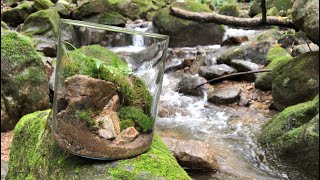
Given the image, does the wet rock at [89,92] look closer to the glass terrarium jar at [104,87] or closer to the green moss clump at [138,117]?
the glass terrarium jar at [104,87]

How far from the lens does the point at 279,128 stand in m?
4.68

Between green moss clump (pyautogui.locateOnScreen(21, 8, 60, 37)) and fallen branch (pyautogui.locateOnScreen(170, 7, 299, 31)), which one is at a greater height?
fallen branch (pyautogui.locateOnScreen(170, 7, 299, 31))

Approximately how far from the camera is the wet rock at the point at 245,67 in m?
8.87

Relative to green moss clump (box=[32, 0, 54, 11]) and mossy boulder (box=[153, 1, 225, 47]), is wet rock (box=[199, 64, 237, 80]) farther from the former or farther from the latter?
green moss clump (box=[32, 0, 54, 11])

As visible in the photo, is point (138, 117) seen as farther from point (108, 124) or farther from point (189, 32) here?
point (189, 32)

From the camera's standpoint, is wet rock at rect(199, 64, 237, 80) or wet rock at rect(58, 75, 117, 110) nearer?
wet rock at rect(58, 75, 117, 110)

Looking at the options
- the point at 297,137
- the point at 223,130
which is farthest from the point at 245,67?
the point at 297,137

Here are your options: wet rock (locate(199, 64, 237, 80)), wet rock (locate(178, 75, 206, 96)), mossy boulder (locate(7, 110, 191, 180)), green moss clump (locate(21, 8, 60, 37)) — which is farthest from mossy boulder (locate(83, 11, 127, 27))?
mossy boulder (locate(7, 110, 191, 180))

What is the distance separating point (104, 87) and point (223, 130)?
457cm

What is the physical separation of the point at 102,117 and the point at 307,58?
5.19 metres

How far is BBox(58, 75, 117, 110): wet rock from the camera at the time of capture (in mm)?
1764

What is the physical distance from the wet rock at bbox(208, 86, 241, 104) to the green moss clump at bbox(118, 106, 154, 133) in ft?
19.1

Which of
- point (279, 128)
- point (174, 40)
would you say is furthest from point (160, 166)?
point (174, 40)

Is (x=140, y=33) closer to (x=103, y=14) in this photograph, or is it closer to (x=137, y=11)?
(x=103, y=14)
